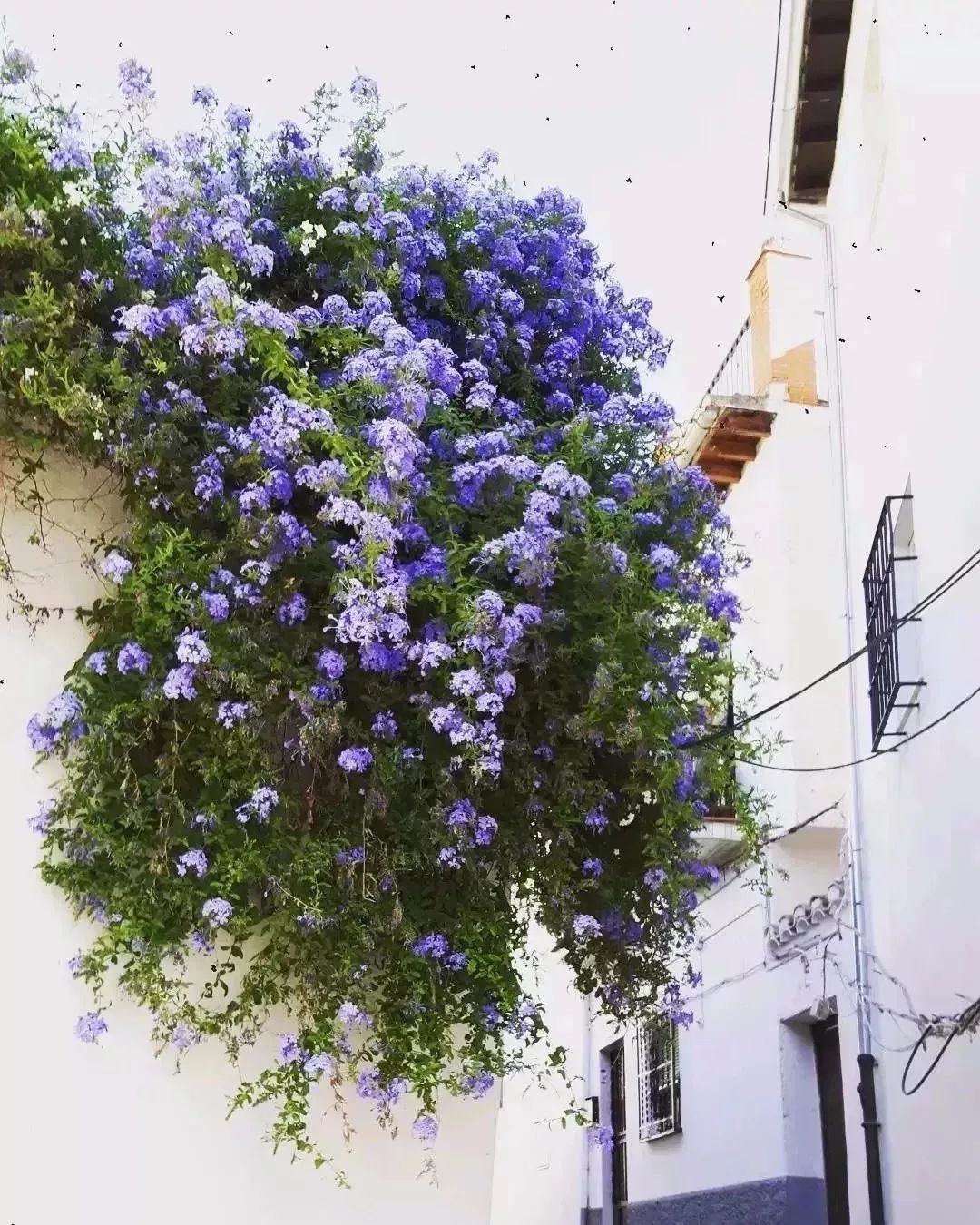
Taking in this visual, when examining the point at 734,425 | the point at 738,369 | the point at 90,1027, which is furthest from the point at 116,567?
the point at 738,369

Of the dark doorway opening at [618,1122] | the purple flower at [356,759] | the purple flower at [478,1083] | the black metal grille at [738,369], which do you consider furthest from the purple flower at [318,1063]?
the dark doorway opening at [618,1122]

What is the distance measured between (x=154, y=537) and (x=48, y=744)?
1.89 feet

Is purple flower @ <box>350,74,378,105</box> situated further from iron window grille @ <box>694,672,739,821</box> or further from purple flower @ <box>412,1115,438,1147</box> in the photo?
purple flower @ <box>412,1115,438,1147</box>

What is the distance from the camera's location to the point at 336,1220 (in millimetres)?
3566

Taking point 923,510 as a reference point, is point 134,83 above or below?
below

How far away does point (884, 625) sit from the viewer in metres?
6.73

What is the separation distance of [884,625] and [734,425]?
11.4 feet

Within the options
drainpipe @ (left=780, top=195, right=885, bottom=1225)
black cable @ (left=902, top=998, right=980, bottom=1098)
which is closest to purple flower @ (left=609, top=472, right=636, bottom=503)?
black cable @ (left=902, top=998, right=980, bottom=1098)

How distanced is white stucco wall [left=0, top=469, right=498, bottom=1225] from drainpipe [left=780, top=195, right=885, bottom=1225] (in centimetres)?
373

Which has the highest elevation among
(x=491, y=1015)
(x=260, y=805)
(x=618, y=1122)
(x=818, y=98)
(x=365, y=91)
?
(x=818, y=98)

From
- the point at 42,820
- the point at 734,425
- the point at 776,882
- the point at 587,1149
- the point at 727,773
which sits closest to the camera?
the point at 42,820

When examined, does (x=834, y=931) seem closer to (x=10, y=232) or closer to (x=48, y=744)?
(x=48, y=744)

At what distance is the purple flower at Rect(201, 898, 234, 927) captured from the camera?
10.3ft

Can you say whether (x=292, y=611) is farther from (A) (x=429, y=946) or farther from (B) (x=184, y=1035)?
(B) (x=184, y=1035)
